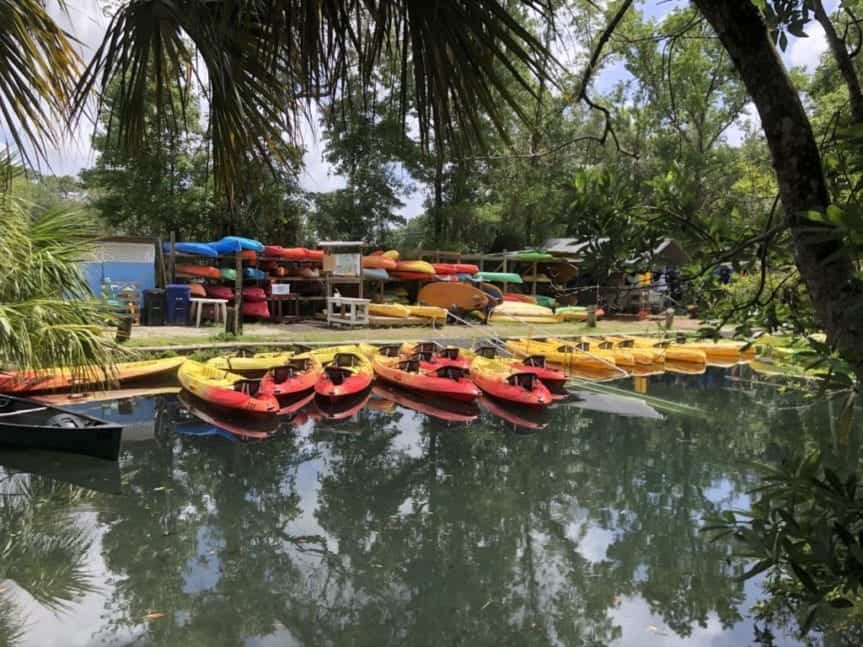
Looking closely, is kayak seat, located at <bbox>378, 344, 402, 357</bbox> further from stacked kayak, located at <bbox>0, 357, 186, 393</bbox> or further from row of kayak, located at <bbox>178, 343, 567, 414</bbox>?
stacked kayak, located at <bbox>0, 357, 186, 393</bbox>

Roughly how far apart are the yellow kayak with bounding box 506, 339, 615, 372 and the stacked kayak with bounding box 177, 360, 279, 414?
275 inches

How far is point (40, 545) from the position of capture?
609 centimetres

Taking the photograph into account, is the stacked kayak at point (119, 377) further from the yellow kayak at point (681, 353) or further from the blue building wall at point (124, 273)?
the yellow kayak at point (681, 353)

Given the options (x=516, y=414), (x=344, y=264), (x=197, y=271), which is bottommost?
(x=516, y=414)

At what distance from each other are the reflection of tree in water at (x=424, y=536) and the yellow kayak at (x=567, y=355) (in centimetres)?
435

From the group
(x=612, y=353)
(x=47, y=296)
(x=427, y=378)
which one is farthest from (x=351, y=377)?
(x=47, y=296)

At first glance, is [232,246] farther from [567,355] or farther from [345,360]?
[567,355]

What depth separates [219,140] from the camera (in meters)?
1.76

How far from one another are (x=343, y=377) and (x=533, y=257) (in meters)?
13.9

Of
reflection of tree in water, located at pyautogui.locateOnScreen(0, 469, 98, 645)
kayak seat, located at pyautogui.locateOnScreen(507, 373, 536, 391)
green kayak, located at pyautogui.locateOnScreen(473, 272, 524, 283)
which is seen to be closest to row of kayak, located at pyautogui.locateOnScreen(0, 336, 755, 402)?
kayak seat, located at pyautogui.locateOnScreen(507, 373, 536, 391)

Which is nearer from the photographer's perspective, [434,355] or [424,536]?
[424,536]

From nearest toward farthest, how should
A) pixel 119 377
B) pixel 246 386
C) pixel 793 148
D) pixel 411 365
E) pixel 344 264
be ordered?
pixel 793 148
pixel 246 386
pixel 119 377
pixel 411 365
pixel 344 264

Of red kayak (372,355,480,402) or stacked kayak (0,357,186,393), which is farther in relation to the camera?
red kayak (372,355,480,402)

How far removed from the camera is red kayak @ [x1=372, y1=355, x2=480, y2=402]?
37.9 feet
